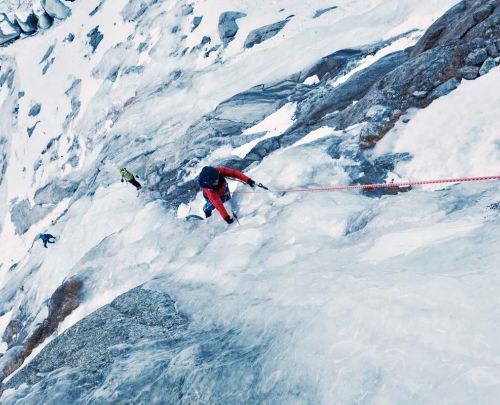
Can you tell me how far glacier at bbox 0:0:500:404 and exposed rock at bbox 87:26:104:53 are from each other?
20.8m

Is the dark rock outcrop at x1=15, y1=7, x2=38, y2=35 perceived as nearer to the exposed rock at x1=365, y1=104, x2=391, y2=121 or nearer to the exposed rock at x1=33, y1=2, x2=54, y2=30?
the exposed rock at x1=33, y1=2, x2=54, y2=30

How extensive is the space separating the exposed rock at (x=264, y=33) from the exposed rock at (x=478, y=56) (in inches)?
745

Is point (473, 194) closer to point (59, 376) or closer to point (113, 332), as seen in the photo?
point (113, 332)

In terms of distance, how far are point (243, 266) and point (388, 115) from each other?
6181 mm

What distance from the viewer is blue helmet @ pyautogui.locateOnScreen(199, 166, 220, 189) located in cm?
963

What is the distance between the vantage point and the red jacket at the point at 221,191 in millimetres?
10008

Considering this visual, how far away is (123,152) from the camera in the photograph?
87.8 feet

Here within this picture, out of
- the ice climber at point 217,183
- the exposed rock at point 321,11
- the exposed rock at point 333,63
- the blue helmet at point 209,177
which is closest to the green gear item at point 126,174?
the ice climber at point 217,183

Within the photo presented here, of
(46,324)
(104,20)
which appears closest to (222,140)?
(46,324)

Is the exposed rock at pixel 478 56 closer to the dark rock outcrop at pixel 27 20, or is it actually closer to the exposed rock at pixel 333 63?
the exposed rock at pixel 333 63

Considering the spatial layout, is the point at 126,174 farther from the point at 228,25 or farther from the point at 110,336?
the point at 228,25

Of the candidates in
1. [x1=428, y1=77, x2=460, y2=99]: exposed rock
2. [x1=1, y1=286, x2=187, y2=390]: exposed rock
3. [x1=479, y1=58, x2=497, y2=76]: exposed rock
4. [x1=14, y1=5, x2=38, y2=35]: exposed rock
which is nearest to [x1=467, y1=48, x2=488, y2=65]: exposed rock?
[x1=479, y1=58, x2=497, y2=76]: exposed rock

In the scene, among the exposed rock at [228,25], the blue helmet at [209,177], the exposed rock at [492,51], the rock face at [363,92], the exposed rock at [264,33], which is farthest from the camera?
the exposed rock at [228,25]

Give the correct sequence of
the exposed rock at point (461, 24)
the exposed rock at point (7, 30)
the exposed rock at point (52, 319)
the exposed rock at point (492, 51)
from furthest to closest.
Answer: the exposed rock at point (7, 30), the exposed rock at point (52, 319), the exposed rock at point (461, 24), the exposed rock at point (492, 51)
